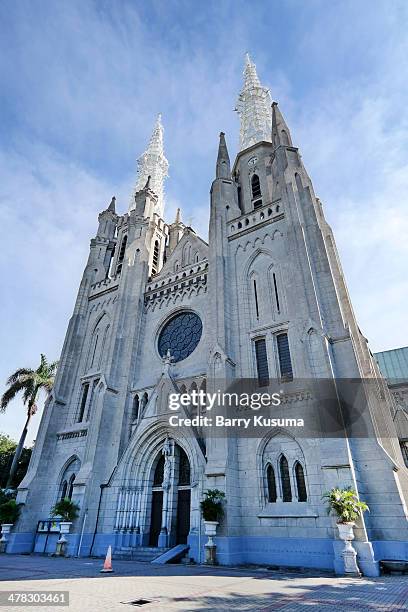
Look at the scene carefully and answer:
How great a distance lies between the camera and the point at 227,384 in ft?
59.3

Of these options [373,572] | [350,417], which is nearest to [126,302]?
[350,417]

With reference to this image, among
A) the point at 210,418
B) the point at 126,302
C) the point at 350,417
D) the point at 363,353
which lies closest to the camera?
the point at 350,417

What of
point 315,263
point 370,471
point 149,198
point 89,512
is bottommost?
point 89,512

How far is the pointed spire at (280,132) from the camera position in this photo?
86.0 feet

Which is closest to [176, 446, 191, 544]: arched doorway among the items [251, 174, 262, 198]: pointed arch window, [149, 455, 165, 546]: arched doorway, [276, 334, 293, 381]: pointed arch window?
[149, 455, 165, 546]: arched doorway

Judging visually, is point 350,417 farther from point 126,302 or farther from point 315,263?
point 126,302

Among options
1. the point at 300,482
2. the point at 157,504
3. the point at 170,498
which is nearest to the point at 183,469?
the point at 170,498

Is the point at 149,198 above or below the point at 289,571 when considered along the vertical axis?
above

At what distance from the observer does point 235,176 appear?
31.8 meters

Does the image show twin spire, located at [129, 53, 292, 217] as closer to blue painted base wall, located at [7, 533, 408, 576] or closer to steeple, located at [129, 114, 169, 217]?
steeple, located at [129, 114, 169, 217]

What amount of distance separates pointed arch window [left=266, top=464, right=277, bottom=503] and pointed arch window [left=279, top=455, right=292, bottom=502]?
400 millimetres

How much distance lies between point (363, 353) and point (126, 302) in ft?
53.5

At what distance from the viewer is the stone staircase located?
16.3 meters

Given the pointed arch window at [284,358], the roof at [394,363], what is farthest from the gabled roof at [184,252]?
the roof at [394,363]
